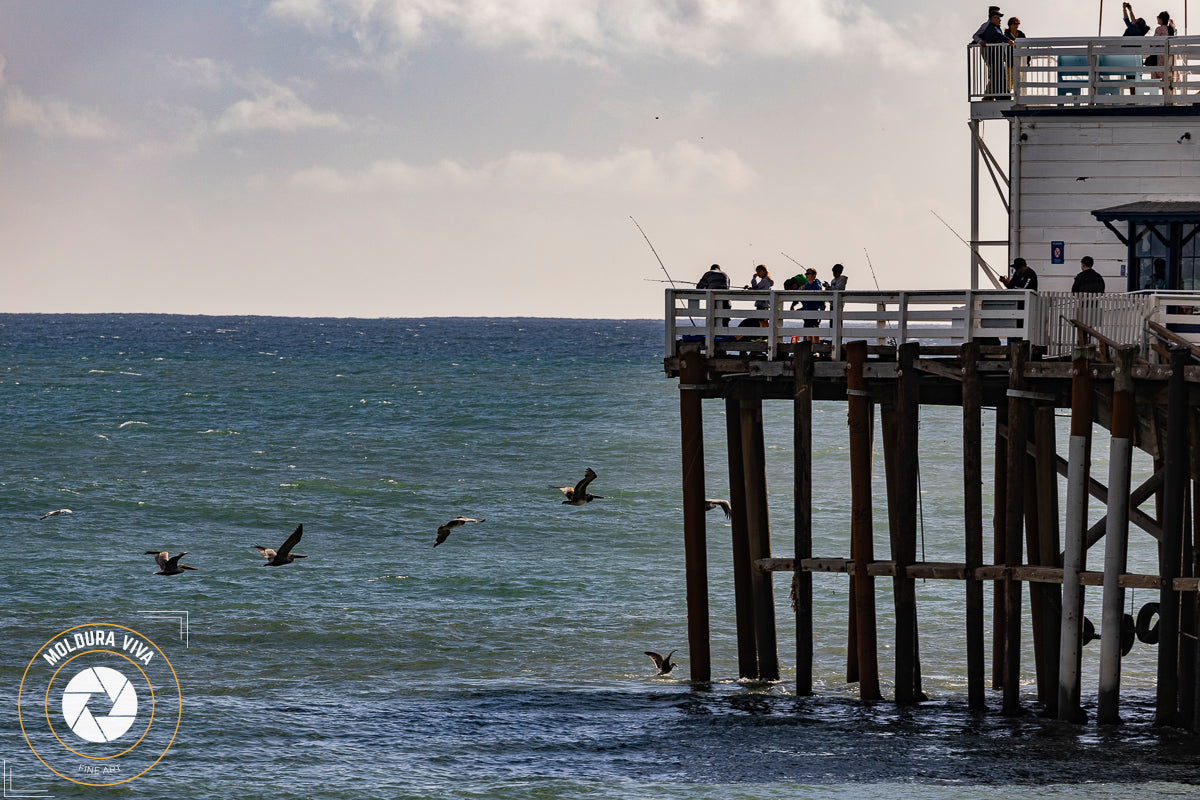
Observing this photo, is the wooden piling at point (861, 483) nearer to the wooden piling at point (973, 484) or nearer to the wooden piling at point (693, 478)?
the wooden piling at point (973, 484)

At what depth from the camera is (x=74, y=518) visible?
42.6 meters

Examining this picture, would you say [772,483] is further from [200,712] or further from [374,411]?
[374,411]

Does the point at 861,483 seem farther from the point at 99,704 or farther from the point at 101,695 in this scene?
the point at 101,695

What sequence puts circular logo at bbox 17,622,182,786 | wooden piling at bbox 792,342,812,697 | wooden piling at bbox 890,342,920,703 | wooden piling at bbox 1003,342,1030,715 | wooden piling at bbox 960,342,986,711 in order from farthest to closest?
circular logo at bbox 17,622,182,786 < wooden piling at bbox 792,342,812,697 < wooden piling at bbox 890,342,920,703 < wooden piling at bbox 960,342,986,711 < wooden piling at bbox 1003,342,1030,715

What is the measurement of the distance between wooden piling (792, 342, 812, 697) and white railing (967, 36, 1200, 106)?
732cm

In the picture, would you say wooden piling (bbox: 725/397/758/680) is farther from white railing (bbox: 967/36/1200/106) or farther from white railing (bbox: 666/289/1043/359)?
white railing (bbox: 967/36/1200/106)

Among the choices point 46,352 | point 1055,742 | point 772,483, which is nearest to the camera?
point 1055,742

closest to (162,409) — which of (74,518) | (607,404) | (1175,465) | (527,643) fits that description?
(607,404)

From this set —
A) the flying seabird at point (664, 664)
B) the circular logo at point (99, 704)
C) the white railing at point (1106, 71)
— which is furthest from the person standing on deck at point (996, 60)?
the circular logo at point (99, 704)

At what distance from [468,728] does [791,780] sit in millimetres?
4899

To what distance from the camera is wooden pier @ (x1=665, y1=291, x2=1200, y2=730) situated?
58.6ft

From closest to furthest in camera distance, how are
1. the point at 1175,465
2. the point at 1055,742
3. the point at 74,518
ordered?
the point at 1175,465 → the point at 1055,742 → the point at 74,518

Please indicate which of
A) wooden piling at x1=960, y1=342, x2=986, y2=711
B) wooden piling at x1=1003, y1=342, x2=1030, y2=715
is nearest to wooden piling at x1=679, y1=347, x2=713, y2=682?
wooden piling at x1=960, y1=342, x2=986, y2=711

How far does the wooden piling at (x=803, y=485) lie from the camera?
761 inches
